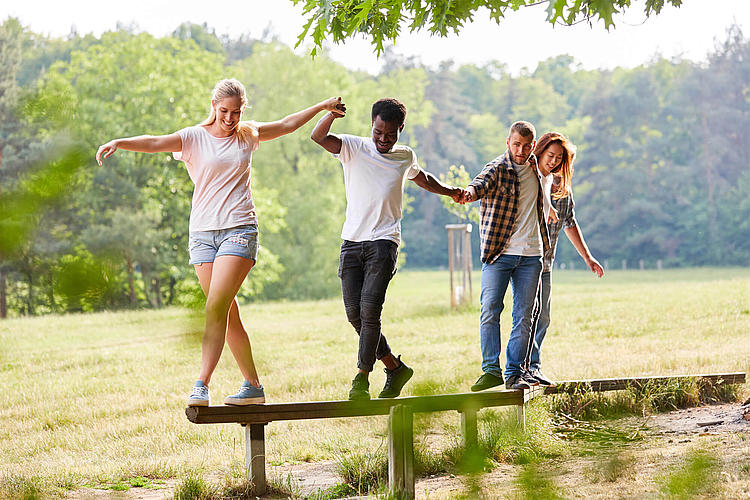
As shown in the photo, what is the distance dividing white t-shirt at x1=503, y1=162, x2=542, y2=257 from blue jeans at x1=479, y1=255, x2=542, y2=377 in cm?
5

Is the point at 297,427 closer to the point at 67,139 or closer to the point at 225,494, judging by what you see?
the point at 225,494

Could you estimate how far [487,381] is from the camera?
546 cm

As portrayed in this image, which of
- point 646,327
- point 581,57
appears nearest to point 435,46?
point 581,57

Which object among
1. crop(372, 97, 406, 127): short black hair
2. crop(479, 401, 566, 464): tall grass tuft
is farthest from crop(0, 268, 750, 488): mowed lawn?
crop(372, 97, 406, 127): short black hair

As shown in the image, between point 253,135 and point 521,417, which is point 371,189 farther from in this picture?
point 521,417

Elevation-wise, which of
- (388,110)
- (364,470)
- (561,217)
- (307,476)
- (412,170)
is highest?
(388,110)

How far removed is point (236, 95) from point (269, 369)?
2.13 m

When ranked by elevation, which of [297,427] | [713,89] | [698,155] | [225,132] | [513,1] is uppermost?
[713,89]

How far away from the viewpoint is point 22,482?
16.8 feet

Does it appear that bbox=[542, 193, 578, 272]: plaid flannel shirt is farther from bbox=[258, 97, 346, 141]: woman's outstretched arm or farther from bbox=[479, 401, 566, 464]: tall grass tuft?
bbox=[258, 97, 346, 141]: woman's outstretched arm

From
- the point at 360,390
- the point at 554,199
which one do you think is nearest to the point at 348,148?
the point at 360,390

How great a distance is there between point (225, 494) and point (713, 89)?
180 ft

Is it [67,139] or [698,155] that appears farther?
[698,155]

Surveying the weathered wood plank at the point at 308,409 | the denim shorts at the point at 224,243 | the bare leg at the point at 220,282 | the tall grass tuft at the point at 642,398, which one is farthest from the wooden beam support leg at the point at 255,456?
the tall grass tuft at the point at 642,398
